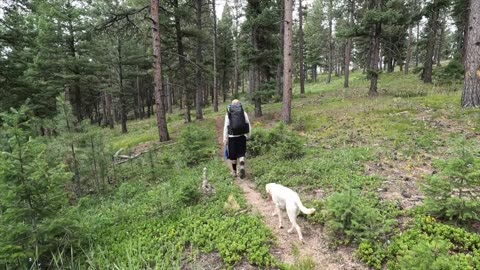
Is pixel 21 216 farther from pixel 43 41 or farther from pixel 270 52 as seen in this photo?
pixel 43 41

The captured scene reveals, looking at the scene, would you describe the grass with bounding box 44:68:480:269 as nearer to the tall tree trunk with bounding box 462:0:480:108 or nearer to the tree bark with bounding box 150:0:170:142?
the tall tree trunk with bounding box 462:0:480:108

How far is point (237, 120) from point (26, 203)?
15.6 ft

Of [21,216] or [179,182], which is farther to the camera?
[179,182]

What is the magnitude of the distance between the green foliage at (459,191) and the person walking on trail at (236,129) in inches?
173

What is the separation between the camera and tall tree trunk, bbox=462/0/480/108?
9.54 m

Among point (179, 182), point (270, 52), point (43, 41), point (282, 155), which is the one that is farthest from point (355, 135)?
point (43, 41)

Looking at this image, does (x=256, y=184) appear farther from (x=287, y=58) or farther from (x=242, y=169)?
(x=287, y=58)

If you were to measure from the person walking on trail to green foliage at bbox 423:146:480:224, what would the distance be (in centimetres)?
439

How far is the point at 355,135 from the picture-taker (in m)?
9.92

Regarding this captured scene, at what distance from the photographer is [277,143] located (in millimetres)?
9180

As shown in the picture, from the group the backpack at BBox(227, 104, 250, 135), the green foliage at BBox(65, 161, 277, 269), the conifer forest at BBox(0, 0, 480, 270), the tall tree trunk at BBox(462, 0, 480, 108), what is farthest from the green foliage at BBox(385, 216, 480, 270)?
the tall tree trunk at BBox(462, 0, 480, 108)

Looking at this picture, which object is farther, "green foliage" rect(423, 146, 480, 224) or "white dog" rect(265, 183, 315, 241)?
"white dog" rect(265, 183, 315, 241)

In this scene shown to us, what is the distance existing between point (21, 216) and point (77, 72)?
16.4 meters

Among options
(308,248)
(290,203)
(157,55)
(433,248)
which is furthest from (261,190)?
(157,55)
